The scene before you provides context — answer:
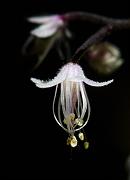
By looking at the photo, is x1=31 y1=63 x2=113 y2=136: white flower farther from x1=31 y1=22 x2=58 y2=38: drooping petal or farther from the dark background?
the dark background

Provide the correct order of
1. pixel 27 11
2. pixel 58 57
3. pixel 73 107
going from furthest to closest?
pixel 27 11
pixel 58 57
pixel 73 107

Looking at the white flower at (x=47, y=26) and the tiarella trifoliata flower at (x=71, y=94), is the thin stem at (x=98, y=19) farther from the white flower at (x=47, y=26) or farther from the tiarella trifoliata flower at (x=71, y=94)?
the tiarella trifoliata flower at (x=71, y=94)

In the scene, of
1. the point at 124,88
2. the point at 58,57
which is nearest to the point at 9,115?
the point at 58,57

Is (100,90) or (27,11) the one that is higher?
(27,11)

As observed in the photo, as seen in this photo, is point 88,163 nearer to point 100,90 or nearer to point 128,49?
point 100,90

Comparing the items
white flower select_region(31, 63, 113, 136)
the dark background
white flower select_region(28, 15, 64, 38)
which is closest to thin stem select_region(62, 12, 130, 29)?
white flower select_region(28, 15, 64, 38)

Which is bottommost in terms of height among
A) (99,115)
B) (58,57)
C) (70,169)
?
(70,169)
